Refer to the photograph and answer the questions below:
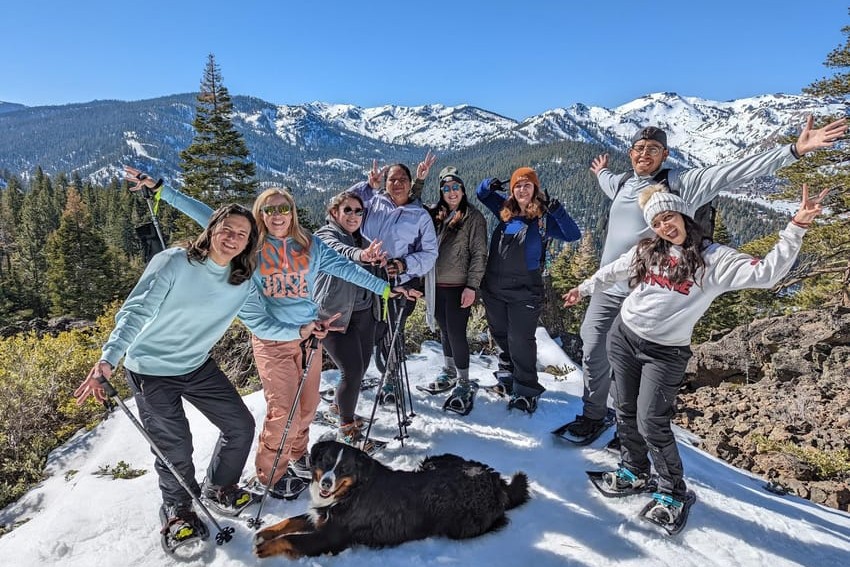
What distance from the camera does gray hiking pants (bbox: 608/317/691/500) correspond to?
307 centimetres

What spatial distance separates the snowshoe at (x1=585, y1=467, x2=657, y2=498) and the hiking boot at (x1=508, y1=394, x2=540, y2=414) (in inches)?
57.2

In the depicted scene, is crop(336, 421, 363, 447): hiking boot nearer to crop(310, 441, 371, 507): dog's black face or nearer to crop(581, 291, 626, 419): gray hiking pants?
crop(310, 441, 371, 507): dog's black face

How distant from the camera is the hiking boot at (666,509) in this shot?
10.1 ft

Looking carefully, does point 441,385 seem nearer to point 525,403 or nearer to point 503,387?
point 503,387

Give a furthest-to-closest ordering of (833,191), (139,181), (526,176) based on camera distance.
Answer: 1. (833,191)
2. (526,176)
3. (139,181)

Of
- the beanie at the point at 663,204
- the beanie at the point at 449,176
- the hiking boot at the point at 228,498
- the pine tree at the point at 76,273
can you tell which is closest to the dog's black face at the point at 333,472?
the hiking boot at the point at 228,498

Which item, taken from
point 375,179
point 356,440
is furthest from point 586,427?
point 375,179

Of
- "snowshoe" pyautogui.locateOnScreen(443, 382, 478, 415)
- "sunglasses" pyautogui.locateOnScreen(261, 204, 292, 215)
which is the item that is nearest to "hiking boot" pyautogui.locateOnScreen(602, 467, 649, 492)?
"snowshoe" pyautogui.locateOnScreen(443, 382, 478, 415)

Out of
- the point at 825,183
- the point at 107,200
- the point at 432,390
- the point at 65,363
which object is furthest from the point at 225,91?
the point at 107,200

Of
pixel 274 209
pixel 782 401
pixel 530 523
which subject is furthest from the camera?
pixel 782 401

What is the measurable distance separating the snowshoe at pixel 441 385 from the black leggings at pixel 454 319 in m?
0.43

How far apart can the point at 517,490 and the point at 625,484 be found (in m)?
0.90

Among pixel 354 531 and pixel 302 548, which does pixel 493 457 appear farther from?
pixel 302 548

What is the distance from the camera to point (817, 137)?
298 cm
